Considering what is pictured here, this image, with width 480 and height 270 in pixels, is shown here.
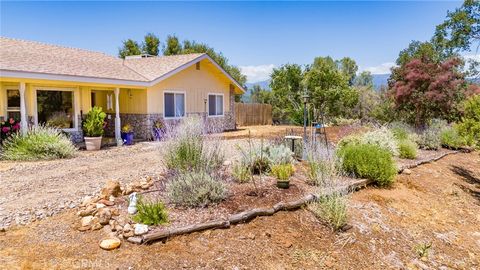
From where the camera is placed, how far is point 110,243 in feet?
12.7

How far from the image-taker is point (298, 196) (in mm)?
5688

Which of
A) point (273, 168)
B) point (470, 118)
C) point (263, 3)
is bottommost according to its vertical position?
point (273, 168)

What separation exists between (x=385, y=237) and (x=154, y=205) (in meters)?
3.54

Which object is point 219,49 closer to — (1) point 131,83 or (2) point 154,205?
(1) point 131,83

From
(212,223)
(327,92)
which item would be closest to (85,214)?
(212,223)

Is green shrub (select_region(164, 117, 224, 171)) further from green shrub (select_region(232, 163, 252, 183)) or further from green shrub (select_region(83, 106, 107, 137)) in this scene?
green shrub (select_region(83, 106, 107, 137))

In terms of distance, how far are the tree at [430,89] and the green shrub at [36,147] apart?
1253 centimetres

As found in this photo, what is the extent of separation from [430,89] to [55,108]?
46.4 ft

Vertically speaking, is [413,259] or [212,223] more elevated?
[212,223]

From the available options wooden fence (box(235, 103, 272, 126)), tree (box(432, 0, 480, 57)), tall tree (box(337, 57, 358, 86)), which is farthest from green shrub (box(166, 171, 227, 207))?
tall tree (box(337, 57, 358, 86))

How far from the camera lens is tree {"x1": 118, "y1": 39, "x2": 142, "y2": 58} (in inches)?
1262

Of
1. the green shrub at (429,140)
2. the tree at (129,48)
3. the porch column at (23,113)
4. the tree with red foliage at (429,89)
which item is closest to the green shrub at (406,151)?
the green shrub at (429,140)

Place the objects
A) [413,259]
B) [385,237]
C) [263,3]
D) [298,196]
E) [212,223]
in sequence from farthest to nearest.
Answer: [263,3], [298,196], [385,237], [413,259], [212,223]

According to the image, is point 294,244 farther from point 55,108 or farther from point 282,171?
point 55,108
